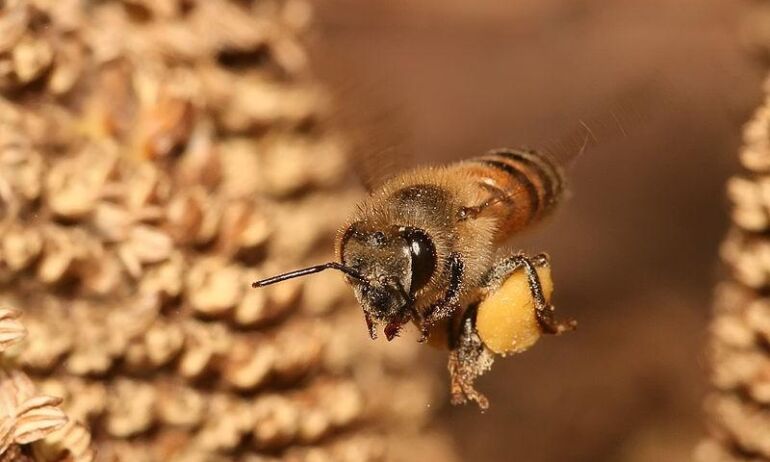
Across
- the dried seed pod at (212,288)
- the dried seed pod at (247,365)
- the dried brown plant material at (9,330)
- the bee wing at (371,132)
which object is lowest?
the dried brown plant material at (9,330)

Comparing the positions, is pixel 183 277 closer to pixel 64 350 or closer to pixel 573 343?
pixel 64 350

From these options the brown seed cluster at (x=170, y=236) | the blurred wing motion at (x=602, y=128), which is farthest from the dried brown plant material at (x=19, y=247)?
the blurred wing motion at (x=602, y=128)

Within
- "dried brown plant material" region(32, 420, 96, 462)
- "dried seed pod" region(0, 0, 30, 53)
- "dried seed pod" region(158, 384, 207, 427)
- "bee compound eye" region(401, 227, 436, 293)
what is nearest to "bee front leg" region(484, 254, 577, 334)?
"bee compound eye" region(401, 227, 436, 293)

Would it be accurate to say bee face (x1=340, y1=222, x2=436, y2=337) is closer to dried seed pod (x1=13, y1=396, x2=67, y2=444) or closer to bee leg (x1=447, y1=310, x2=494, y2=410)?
bee leg (x1=447, y1=310, x2=494, y2=410)

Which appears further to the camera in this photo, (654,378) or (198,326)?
(654,378)

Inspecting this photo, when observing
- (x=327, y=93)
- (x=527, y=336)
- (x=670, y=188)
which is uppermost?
(x=670, y=188)

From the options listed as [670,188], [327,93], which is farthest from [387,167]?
[670,188]

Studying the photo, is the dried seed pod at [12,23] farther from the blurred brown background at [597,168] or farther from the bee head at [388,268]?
the blurred brown background at [597,168]

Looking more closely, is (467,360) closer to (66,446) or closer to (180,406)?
(180,406)
